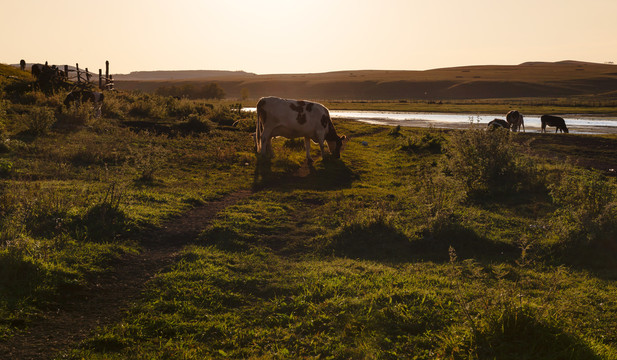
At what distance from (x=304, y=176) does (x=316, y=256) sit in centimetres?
749

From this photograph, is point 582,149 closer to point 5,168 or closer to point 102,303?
point 102,303

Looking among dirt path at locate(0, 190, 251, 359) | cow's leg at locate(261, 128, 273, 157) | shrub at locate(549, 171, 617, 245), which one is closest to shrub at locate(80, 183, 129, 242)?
dirt path at locate(0, 190, 251, 359)

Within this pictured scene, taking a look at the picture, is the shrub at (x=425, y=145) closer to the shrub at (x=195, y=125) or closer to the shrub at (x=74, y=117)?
the shrub at (x=195, y=125)

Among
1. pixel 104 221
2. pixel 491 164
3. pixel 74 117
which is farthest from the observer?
pixel 74 117

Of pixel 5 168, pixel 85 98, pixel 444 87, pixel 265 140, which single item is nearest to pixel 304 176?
pixel 265 140

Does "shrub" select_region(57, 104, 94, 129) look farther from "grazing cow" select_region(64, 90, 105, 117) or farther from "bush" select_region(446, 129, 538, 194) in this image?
"bush" select_region(446, 129, 538, 194)

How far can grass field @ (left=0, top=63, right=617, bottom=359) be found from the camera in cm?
538

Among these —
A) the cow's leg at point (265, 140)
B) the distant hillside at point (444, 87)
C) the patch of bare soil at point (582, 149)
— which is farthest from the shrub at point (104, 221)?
the distant hillside at point (444, 87)

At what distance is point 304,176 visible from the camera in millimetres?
15992

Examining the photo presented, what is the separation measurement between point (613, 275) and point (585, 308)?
6.14 ft

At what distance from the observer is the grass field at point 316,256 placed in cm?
538

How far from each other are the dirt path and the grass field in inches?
2.8

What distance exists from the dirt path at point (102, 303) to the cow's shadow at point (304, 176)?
5.18 m

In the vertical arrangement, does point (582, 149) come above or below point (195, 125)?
below
